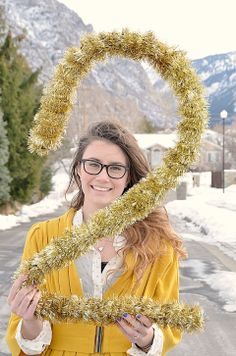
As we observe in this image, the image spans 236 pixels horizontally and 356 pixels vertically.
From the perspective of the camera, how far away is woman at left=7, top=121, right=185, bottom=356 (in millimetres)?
2146

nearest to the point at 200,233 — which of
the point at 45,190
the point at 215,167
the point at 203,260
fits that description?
the point at 203,260

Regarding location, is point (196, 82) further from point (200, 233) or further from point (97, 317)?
point (200, 233)

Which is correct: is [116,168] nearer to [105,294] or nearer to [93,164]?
[93,164]

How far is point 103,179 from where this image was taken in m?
2.12

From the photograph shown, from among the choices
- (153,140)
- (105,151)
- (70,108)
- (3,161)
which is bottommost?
(153,140)

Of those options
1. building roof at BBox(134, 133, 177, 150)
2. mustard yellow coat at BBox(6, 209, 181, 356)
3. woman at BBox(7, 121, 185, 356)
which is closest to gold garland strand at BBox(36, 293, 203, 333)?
woman at BBox(7, 121, 185, 356)

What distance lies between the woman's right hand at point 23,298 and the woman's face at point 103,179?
1.60 ft

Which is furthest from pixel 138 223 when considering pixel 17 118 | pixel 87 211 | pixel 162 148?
pixel 162 148

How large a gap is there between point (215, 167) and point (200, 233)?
86765 millimetres

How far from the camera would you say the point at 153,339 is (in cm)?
208

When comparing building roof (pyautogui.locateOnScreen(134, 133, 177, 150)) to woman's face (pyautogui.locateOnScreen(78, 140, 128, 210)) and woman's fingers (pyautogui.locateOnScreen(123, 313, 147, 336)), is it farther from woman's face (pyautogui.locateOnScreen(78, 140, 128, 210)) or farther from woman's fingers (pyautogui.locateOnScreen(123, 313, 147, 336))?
woman's fingers (pyautogui.locateOnScreen(123, 313, 147, 336))

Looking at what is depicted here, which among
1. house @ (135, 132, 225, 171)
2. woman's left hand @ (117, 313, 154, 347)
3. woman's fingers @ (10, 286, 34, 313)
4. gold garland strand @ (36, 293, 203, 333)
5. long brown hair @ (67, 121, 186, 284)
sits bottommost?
house @ (135, 132, 225, 171)

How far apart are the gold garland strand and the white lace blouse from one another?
22cm

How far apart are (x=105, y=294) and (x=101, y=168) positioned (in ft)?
1.70
